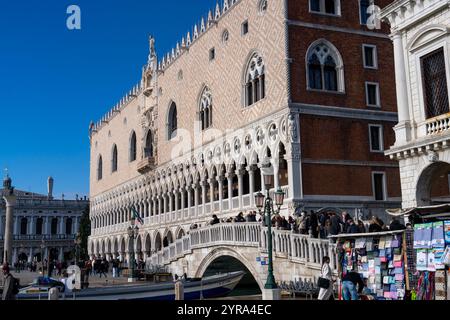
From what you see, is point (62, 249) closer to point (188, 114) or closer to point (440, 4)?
point (188, 114)

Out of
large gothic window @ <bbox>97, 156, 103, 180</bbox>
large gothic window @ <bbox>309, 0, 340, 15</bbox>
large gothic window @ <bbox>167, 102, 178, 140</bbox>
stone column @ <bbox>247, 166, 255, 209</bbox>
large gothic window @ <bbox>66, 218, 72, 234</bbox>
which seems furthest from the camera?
large gothic window @ <bbox>66, 218, 72, 234</bbox>

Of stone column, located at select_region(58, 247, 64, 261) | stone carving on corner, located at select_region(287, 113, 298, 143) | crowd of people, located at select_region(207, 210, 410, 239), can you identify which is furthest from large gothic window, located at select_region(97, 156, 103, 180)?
crowd of people, located at select_region(207, 210, 410, 239)

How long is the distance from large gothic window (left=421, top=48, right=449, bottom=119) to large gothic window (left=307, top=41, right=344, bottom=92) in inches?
248

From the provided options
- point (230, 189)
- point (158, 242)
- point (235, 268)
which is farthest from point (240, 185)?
point (158, 242)

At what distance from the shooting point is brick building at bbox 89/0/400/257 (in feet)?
62.2

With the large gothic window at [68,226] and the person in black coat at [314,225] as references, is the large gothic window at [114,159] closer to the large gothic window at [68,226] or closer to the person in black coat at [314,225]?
the large gothic window at [68,226]

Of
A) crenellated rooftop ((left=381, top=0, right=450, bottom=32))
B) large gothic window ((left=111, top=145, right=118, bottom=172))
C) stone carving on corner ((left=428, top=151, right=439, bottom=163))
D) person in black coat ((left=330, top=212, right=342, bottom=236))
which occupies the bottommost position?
person in black coat ((left=330, top=212, right=342, bottom=236))

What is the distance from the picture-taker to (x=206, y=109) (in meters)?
25.6

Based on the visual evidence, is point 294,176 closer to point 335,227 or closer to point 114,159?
point 335,227

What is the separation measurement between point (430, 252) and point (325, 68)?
12.9 m

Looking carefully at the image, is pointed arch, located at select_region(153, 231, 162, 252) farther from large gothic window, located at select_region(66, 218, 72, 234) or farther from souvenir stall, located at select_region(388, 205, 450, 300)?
large gothic window, located at select_region(66, 218, 72, 234)

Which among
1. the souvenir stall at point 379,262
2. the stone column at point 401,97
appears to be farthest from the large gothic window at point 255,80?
the souvenir stall at point 379,262

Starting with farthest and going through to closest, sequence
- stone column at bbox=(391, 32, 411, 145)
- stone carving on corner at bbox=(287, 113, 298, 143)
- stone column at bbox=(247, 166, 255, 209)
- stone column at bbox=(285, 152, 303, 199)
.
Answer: stone column at bbox=(247, 166, 255, 209) → stone carving on corner at bbox=(287, 113, 298, 143) → stone column at bbox=(285, 152, 303, 199) → stone column at bbox=(391, 32, 411, 145)
